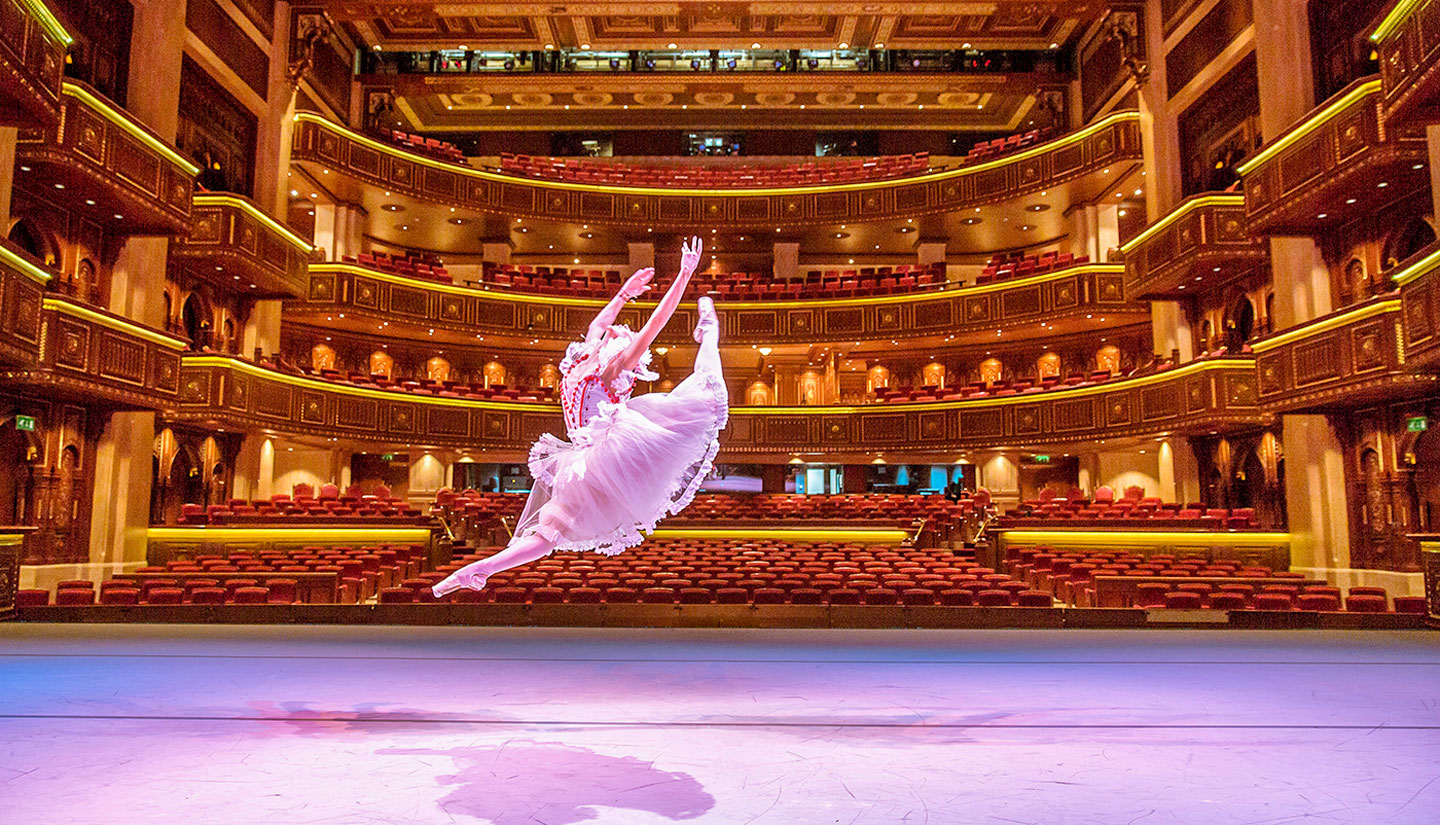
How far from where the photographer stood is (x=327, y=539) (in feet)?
54.5

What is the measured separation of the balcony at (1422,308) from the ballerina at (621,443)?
968 centimetres

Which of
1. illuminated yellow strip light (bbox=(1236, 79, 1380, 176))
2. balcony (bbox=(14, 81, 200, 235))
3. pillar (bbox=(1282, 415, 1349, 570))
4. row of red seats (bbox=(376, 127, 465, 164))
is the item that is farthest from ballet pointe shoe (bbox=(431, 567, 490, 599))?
row of red seats (bbox=(376, 127, 465, 164))

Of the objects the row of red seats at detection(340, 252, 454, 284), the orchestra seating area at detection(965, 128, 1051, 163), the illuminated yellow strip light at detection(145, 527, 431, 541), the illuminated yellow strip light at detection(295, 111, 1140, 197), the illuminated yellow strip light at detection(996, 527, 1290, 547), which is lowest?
the illuminated yellow strip light at detection(996, 527, 1290, 547)

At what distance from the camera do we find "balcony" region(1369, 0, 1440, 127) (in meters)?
10.6

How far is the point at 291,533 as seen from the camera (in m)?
16.5

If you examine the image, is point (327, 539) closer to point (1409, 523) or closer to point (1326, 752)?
point (1326, 752)

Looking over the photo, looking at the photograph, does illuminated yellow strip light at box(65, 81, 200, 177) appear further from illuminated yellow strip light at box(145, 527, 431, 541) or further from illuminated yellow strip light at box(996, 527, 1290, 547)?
illuminated yellow strip light at box(996, 527, 1290, 547)

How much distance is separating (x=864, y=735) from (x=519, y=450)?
64.2ft

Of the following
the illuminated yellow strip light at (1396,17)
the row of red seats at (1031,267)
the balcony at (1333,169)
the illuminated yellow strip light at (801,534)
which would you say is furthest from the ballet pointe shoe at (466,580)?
the row of red seats at (1031,267)

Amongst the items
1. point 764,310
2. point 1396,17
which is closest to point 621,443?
point 1396,17

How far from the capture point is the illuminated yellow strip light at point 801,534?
18.3 m

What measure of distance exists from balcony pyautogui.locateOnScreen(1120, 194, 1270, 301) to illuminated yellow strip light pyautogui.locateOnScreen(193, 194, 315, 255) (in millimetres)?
18053

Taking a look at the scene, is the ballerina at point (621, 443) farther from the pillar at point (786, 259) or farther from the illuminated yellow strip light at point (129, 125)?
the pillar at point (786, 259)

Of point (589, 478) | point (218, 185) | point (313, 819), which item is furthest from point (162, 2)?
point (313, 819)
